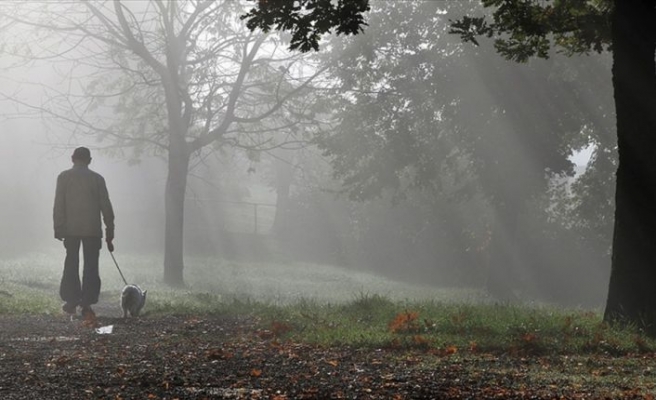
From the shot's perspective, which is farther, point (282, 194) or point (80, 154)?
point (282, 194)

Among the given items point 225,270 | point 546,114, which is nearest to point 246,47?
point 546,114

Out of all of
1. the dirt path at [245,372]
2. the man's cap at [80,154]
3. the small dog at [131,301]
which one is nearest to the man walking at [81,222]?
the man's cap at [80,154]

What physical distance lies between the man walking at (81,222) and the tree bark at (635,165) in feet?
21.4

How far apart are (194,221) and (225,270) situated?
14.2m

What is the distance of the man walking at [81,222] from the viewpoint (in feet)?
41.0

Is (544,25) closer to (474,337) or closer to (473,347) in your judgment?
(474,337)

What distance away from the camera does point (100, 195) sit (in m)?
12.7

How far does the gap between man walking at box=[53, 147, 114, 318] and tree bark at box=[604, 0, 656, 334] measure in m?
6.51

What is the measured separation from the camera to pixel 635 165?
34.4 ft

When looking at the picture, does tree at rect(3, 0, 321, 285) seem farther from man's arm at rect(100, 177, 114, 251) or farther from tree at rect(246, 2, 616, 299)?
man's arm at rect(100, 177, 114, 251)

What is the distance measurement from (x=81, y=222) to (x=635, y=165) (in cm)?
699

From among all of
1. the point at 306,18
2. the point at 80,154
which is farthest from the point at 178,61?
the point at 306,18

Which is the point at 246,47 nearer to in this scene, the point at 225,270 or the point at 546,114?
the point at 546,114

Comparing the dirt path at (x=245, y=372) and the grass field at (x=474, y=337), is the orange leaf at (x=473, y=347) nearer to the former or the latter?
the grass field at (x=474, y=337)
